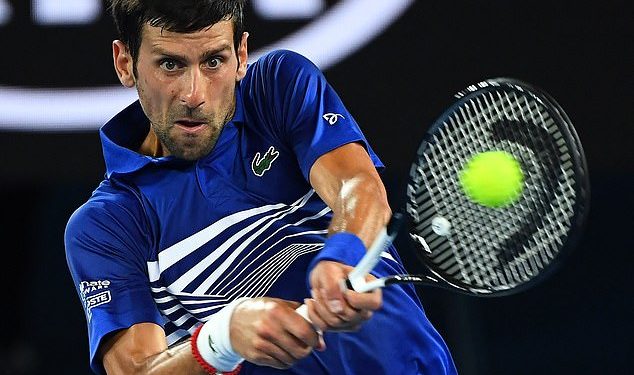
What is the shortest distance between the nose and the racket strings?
58 centimetres

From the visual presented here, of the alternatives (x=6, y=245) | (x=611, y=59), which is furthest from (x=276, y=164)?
(x=6, y=245)

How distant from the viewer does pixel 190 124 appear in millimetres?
3252

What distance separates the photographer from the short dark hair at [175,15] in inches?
125

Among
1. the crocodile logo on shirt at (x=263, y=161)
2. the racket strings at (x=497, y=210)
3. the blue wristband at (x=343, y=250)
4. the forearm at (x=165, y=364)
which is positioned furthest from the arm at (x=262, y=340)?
the crocodile logo on shirt at (x=263, y=161)

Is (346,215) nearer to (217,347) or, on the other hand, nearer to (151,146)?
(217,347)

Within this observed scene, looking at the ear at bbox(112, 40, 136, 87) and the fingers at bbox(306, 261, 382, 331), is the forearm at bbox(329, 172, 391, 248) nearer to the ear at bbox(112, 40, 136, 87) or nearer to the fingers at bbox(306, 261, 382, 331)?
the fingers at bbox(306, 261, 382, 331)

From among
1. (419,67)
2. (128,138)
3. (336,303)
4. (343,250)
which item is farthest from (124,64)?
(419,67)

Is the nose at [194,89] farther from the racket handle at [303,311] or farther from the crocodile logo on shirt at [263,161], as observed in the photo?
the racket handle at [303,311]

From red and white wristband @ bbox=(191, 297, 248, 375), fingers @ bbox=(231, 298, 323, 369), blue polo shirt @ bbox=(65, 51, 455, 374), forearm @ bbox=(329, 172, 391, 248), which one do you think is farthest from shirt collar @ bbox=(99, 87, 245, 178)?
fingers @ bbox=(231, 298, 323, 369)

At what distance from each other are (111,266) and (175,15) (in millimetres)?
642

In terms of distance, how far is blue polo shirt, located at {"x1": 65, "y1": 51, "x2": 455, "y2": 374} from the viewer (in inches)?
126

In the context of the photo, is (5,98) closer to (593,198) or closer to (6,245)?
(6,245)

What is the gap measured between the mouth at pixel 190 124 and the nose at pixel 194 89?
0.05 metres

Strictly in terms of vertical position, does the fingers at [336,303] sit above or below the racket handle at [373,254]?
below
